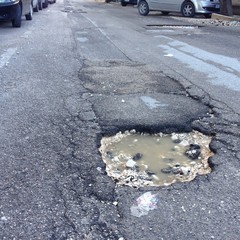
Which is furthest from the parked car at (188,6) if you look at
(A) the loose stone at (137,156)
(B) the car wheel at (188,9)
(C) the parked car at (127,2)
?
(A) the loose stone at (137,156)

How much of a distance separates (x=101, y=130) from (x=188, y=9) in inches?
647

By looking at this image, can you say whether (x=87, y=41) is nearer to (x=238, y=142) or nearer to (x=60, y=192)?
(x=238, y=142)

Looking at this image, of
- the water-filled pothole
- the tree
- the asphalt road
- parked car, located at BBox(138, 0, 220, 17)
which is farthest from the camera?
the tree

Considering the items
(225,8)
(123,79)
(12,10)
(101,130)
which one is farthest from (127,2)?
(101,130)

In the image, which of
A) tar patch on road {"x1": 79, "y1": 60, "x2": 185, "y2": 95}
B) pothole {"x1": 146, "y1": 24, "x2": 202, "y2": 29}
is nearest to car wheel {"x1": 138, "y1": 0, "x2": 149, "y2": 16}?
pothole {"x1": 146, "y1": 24, "x2": 202, "y2": 29}

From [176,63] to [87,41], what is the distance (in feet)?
12.4

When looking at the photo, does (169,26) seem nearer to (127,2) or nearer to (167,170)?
(167,170)

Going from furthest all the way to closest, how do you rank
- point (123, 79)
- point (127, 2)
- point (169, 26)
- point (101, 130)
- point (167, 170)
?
point (127, 2) → point (169, 26) → point (123, 79) → point (101, 130) → point (167, 170)

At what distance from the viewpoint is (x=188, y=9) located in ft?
64.3

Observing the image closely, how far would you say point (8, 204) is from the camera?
3045 mm

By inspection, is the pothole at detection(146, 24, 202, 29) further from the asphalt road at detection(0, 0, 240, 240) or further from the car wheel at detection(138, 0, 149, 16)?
the asphalt road at detection(0, 0, 240, 240)

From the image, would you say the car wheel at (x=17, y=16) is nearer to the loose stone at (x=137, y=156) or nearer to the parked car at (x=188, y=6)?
the parked car at (x=188, y=6)

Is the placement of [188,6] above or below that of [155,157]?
below

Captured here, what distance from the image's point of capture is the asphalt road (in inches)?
112
